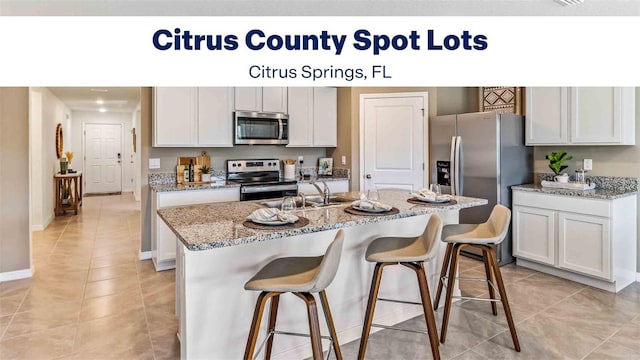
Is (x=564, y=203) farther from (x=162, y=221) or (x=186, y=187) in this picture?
(x=162, y=221)

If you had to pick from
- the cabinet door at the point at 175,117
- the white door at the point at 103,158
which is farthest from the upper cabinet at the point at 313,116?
the white door at the point at 103,158

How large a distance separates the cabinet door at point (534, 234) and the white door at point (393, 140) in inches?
46.5

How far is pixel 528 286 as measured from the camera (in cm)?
319

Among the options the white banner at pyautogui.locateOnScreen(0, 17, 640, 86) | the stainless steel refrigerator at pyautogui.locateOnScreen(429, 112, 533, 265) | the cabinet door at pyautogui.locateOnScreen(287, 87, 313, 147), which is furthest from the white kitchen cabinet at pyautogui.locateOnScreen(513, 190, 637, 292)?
the cabinet door at pyautogui.locateOnScreen(287, 87, 313, 147)

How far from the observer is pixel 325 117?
4.87 metres

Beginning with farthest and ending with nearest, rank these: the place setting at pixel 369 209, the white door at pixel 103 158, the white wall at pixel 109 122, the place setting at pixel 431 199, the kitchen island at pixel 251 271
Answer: the white door at pixel 103 158 → the white wall at pixel 109 122 → the place setting at pixel 431 199 → the place setting at pixel 369 209 → the kitchen island at pixel 251 271

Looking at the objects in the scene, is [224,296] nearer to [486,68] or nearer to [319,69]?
[319,69]

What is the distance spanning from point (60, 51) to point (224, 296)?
3.26m

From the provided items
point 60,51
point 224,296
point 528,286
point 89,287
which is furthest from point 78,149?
point 528,286

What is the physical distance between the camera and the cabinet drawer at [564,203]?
9.91 ft

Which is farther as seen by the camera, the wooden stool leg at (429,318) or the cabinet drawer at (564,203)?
the cabinet drawer at (564,203)

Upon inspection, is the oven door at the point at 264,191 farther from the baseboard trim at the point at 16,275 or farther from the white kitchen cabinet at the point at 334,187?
the baseboard trim at the point at 16,275

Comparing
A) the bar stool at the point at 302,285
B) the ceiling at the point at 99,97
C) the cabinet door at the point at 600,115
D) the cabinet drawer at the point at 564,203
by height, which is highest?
the ceiling at the point at 99,97

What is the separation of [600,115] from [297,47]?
9.51ft
